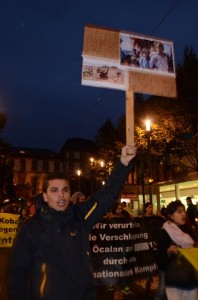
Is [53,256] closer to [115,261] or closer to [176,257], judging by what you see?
[176,257]

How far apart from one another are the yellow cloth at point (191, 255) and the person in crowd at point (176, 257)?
5.8 inches

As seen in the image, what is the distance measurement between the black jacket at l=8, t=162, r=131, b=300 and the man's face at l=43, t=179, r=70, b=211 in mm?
60

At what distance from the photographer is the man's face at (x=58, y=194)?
2.86m

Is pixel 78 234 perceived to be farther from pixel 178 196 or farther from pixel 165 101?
pixel 178 196

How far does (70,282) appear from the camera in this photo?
2.56 meters

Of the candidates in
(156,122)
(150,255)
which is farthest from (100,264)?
(156,122)

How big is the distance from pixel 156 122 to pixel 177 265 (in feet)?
64.8

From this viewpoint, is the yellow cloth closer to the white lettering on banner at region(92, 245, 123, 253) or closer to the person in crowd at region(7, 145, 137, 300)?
the person in crowd at region(7, 145, 137, 300)

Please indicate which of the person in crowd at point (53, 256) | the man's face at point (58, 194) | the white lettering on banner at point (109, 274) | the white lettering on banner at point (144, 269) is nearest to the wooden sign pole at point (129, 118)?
the man's face at point (58, 194)

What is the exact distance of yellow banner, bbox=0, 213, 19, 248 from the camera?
12.6m

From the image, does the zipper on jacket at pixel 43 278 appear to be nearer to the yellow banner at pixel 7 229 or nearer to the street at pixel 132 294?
the street at pixel 132 294

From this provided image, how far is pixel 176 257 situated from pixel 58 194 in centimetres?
221

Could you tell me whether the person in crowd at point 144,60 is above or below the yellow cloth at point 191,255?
above

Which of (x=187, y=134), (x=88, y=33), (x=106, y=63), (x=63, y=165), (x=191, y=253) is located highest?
(x=63, y=165)
